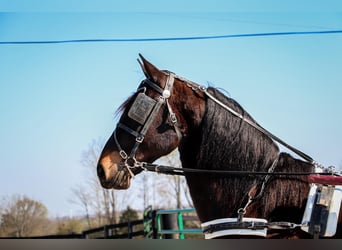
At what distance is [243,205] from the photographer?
172 cm

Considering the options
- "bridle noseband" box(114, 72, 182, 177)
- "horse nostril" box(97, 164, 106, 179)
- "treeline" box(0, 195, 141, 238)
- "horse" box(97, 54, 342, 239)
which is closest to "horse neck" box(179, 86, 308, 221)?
"horse" box(97, 54, 342, 239)

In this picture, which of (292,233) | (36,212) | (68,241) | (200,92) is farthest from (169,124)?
(36,212)

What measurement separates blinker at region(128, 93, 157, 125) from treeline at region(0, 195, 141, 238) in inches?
135

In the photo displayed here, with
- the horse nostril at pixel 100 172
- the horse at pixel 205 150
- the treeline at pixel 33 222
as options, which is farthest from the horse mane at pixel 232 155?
the treeline at pixel 33 222

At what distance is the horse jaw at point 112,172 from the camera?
177cm

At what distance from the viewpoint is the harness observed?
5.45 feet

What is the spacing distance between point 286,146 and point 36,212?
15.5ft

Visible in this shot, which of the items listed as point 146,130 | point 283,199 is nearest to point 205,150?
point 146,130

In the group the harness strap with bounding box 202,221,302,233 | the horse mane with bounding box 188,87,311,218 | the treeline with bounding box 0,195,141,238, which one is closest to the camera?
the harness strap with bounding box 202,221,302,233

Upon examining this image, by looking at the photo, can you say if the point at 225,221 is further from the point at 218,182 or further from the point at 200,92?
the point at 200,92

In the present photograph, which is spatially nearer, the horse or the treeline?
the horse

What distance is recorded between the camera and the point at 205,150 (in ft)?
5.81

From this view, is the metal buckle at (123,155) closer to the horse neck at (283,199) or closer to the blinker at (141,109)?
the blinker at (141,109)

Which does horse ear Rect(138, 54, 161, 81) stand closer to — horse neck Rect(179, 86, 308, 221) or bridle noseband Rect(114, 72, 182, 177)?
bridle noseband Rect(114, 72, 182, 177)
